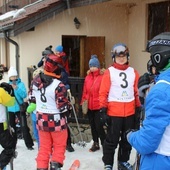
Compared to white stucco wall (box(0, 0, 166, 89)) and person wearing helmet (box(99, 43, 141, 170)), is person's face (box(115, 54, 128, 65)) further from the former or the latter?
white stucco wall (box(0, 0, 166, 89))

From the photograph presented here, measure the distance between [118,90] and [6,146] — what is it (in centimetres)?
167

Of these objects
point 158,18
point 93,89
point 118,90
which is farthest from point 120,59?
point 158,18

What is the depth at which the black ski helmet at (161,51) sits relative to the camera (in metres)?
2.28

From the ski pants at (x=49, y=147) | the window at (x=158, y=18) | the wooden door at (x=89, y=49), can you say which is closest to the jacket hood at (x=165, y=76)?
the ski pants at (x=49, y=147)

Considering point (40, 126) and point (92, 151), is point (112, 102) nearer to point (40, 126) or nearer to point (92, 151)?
point (40, 126)

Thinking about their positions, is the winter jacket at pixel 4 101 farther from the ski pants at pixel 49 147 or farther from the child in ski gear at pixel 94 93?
the child in ski gear at pixel 94 93

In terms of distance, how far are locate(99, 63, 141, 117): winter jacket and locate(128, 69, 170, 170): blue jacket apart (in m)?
2.00

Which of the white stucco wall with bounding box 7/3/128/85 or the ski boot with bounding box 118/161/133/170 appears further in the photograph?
the white stucco wall with bounding box 7/3/128/85

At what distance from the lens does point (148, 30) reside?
10086mm

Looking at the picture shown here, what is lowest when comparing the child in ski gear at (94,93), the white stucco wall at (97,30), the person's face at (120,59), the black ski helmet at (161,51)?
the child in ski gear at (94,93)

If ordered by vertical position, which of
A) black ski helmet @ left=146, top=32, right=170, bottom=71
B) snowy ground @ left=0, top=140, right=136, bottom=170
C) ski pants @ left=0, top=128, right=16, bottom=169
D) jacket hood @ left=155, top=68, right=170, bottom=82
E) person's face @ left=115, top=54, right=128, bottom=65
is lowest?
snowy ground @ left=0, top=140, right=136, bottom=170

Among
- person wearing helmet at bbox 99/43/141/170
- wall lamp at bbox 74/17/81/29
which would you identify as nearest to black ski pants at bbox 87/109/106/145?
person wearing helmet at bbox 99/43/141/170

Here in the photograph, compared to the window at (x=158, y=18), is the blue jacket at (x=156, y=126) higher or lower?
lower

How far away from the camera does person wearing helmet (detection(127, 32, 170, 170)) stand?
2.15m
